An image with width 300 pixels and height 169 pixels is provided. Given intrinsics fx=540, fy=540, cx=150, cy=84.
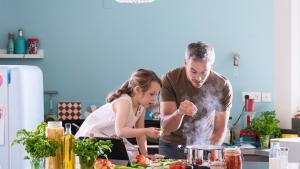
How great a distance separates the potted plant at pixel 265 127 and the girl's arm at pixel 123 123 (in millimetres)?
2174

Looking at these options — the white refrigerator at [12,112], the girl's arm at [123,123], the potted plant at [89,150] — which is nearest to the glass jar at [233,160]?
the potted plant at [89,150]

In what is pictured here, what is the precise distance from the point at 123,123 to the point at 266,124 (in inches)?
89.2

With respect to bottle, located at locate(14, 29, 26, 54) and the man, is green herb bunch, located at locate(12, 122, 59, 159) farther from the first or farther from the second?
bottle, located at locate(14, 29, 26, 54)

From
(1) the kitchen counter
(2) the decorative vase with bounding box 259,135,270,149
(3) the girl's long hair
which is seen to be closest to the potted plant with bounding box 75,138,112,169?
(3) the girl's long hair

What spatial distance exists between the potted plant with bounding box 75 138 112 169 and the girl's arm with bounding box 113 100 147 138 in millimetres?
581

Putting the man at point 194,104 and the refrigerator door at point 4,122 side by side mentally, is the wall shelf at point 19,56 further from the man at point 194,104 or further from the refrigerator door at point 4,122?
the man at point 194,104

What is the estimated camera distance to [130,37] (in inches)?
221

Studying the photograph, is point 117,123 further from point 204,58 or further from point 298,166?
point 298,166

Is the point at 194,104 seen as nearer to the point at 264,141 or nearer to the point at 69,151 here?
the point at 69,151

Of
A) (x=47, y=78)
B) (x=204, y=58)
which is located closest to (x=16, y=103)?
(x=204, y=58)

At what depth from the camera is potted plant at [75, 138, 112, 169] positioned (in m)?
2.54

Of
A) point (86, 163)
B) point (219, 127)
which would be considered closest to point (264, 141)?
point (219, 127)

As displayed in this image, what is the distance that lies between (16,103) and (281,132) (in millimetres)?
2652

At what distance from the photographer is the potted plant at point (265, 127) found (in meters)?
5.07
